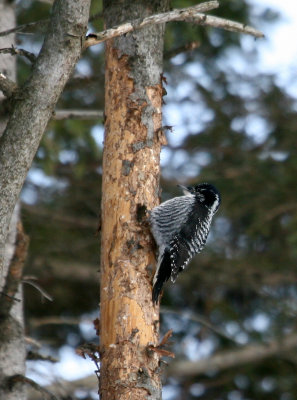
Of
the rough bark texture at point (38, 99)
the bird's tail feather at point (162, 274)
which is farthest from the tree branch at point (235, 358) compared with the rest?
the rough bark texture at point (38, 99)

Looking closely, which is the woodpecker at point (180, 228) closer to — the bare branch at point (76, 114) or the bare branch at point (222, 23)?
the bare branch at point (76, 114)

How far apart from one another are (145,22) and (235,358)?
5.25 m

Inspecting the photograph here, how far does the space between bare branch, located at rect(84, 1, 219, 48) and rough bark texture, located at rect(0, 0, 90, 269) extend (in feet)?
0.52

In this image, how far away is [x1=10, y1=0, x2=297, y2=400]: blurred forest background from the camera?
8367 mm

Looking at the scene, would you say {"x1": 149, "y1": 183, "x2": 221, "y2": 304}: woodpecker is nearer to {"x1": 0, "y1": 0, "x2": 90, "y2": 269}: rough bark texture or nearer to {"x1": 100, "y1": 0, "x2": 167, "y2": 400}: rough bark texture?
{"x1": 100, "y1": 0, "x2": 167, "y2": 400}: rough bark texture

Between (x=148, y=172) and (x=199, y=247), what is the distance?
1.34 m

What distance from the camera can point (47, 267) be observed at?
794 cm

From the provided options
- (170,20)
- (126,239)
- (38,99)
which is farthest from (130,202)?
(170,20)

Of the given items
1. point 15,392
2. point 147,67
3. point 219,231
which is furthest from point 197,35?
point 15,392

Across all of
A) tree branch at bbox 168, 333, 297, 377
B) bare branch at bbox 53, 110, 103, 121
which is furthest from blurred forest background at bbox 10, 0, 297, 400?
bare branch at bbox 53, 110, 103, 121

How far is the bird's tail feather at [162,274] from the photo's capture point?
14.8 feet

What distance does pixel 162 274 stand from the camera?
4.71 metres

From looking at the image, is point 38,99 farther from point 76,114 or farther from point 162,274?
point 76,114

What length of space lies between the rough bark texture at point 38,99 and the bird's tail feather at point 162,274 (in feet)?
3.75
